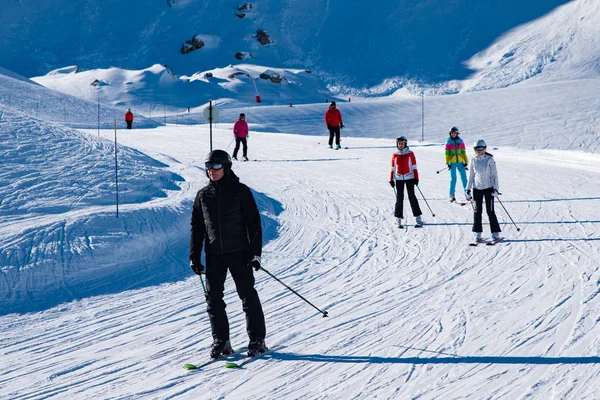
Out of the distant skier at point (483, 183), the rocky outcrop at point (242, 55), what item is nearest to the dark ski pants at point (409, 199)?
the distant skier at point (483, 183)

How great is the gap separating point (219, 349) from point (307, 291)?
7.52ft

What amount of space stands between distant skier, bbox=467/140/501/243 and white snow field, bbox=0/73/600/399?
1.10 ft

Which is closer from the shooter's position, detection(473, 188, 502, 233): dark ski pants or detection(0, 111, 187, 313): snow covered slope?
detection(0, 111, 187, 313): snow covered slope

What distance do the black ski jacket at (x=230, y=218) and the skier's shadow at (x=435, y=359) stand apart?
92 cm

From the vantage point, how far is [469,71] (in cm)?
7481

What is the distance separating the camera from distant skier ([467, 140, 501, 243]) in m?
9.73

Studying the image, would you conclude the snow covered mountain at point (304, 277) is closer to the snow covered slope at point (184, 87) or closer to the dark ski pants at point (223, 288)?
the dark ski pants at point (223, 288)

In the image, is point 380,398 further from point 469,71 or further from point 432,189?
point 469,71

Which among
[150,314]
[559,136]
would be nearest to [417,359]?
[150,314]

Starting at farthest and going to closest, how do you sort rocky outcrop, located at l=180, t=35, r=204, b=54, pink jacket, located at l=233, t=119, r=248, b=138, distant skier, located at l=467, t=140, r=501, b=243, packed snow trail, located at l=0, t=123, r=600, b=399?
rocky outcrop, located at l=180, t=35, r=204, b=54, pink jacket, located at l=233, t=119, r=248, b=138, distant skier, located at l=467, t=140, r=501, b=243, packed snow trail, located at l=0, t=123, r=600, b=399

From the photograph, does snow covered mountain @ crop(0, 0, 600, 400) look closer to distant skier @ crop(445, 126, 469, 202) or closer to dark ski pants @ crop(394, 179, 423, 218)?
dark ski pants @ crop(394, 179, 423, 218)

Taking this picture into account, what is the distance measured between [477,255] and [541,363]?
13.0 ft

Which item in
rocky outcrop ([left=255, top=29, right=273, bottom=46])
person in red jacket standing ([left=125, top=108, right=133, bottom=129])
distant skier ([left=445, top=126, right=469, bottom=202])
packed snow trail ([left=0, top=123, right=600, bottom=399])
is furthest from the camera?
rocky outcrop ([left=255, top=29, right=273, bottom=46])

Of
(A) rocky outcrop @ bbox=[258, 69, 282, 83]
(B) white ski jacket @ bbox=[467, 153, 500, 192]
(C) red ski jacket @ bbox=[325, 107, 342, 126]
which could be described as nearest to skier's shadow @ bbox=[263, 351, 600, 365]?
(B) white ski jacket @ bbox=[467, 153, 500, 192]
